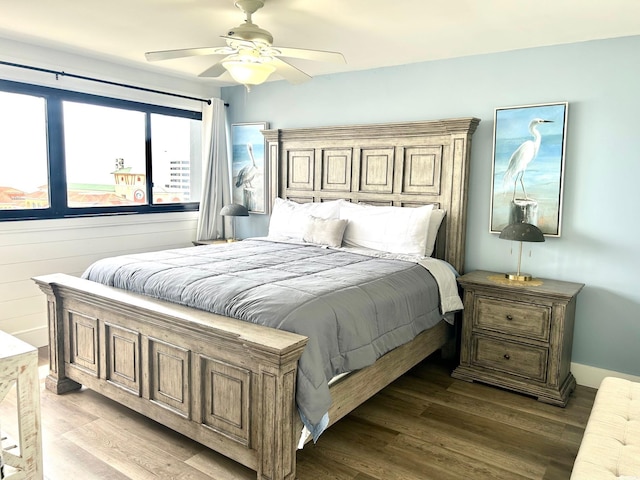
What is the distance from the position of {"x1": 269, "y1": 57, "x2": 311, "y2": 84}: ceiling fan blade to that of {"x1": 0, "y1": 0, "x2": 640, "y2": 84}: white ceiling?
313mm

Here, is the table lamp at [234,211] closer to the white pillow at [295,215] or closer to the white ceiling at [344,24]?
the white pillow at [295,215]

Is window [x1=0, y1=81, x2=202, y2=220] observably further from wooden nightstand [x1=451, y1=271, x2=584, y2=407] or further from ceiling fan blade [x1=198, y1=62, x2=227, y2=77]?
wooden nightstand [x1=451, y1=271, x2=584, y2=407]

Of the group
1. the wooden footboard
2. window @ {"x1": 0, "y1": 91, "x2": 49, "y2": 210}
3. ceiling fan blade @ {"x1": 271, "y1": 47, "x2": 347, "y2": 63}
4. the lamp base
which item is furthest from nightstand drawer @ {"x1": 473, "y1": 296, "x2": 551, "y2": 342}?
window @ {"x1": 0, "y1": 91, "x2": 49, "y2": 210}

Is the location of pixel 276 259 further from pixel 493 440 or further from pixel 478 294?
pixel 493 440

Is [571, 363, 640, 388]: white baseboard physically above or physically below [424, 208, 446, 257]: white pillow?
below

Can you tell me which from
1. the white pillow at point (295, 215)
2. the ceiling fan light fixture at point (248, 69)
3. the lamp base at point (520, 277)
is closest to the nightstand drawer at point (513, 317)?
the lamp base at point (520, 277)

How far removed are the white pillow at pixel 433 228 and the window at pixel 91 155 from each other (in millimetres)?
2804

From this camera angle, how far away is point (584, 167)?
343 centimetres

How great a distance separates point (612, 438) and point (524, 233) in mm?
1727

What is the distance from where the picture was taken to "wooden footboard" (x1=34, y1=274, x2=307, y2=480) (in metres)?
2.10

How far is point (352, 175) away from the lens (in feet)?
14.6

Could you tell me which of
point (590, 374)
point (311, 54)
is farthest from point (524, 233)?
point (311, 54)

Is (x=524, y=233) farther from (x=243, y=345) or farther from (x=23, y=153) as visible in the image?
(x=23, y=153)

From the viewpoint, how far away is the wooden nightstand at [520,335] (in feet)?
10.4
